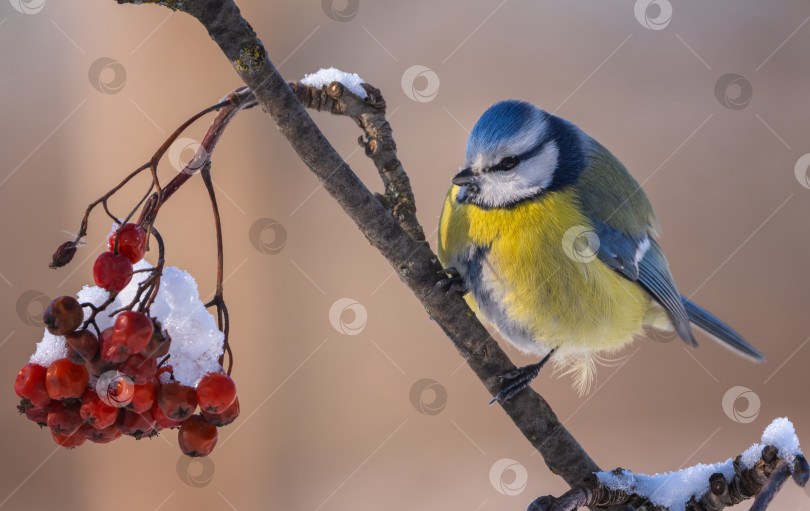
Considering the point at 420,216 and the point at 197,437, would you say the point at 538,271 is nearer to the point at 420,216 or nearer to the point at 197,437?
the point at 197,437

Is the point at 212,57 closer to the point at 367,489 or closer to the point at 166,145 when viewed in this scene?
the point at 367,489

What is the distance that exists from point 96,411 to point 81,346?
58 mm

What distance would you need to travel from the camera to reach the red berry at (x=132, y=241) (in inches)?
21.9

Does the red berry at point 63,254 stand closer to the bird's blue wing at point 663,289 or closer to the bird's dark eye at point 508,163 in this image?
the bird's dark eye at point 508,163

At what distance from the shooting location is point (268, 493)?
1833 millimetres

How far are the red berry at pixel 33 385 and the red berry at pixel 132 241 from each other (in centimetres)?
11

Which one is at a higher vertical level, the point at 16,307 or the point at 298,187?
the point at 298,187

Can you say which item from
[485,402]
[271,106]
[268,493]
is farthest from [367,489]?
[271,106]

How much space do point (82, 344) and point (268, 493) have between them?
146cm

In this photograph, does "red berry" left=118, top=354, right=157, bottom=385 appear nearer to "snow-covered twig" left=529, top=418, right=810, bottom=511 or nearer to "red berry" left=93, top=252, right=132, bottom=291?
"red berry" left=93, top=252, right=132, bottom=291

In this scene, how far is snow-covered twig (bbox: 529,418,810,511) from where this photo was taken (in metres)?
0.51

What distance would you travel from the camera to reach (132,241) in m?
0.56

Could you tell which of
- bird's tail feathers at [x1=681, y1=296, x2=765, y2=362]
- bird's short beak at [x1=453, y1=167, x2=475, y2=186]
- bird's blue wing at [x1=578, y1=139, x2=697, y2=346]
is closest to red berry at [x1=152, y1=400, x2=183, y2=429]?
bird's short beak at [x1=453, y1=167, x2=475, y2=186]

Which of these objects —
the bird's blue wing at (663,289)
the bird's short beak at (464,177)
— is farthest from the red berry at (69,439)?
the bird's blue wing at (663,289)
